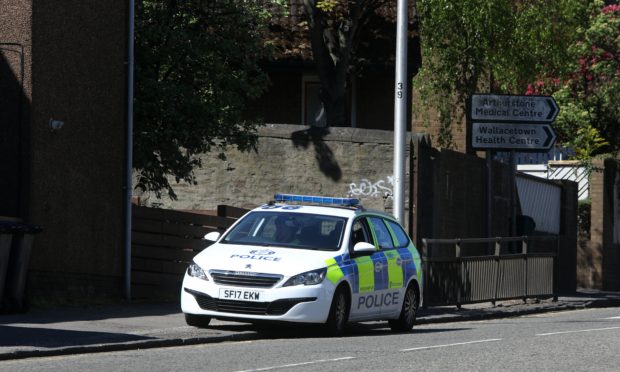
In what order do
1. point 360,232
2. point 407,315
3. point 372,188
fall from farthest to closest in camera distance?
point 372,188, point 407,315, point 360,232

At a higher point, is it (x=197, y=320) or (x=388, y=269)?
(x=388, y=269)

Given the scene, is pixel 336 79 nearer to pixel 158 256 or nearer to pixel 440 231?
pixel 440 231

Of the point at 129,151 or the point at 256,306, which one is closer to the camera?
the point at 256,306

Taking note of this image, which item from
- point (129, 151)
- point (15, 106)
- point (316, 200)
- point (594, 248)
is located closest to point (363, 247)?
point (316, 200)

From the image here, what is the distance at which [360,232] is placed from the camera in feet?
58.0

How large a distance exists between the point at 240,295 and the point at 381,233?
303 centimetres

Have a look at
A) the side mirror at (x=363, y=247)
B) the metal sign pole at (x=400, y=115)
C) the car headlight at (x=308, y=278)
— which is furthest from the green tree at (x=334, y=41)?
the car headlight at (x=308, y=278)

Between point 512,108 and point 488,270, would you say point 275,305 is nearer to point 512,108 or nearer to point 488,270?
point 488,270

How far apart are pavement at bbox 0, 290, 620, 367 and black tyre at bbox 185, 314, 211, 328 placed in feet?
0.31

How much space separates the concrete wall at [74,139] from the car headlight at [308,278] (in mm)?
4428

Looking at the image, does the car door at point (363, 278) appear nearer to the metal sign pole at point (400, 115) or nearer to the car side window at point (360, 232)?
the car side window at point (360, 232)

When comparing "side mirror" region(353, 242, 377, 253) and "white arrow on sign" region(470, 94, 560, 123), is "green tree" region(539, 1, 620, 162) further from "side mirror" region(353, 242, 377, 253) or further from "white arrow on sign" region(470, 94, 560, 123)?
"side mirror" region(353, 242, 377, 253)

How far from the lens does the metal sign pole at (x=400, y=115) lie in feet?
71.6

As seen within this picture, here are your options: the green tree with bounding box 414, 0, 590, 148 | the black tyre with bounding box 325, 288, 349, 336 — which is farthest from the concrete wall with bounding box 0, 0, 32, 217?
the green tree with bounding box 414, 0, 590, 148
